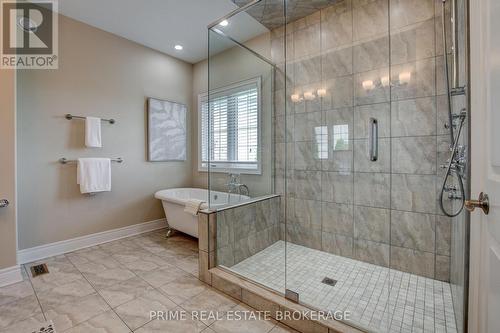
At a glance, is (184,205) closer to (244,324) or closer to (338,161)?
(244,324)

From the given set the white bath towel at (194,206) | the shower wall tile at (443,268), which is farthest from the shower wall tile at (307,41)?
the shower wall tile at (443,268)

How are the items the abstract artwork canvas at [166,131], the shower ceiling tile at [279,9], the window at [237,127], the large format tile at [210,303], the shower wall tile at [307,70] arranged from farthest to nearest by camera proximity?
1. the abstract artwork canvas at [166,131]
2. the window at [237,127]
3. the shower wall tile at [307,70]
4. the shower ceiling tile at [279,9]
5. the large format tile at [210,303]

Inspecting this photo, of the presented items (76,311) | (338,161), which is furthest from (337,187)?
(76,311)

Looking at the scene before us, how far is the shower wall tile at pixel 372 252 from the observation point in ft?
7.45

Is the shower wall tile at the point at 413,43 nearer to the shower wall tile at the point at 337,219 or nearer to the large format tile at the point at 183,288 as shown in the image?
the shower wall tile at the point at 337,219

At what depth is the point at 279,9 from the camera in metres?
2.65

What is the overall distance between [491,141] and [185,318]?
192 centimetres

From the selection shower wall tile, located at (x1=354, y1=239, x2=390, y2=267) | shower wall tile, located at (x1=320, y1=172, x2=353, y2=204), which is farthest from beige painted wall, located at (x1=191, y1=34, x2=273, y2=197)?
shower wall tile, located at (x1=354, y1=239, x2=390, y2=267)

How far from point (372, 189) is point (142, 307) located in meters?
2.34

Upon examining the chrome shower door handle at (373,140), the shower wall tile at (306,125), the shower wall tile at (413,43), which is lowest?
the chrome shower door handle at (373,140)

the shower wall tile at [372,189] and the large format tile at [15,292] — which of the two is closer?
the large format tile at [15,292]

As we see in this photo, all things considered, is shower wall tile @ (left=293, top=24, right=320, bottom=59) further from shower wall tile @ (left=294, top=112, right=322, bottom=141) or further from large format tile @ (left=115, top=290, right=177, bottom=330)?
large format tile @ (left=115, top=290, right=177, bottom=330)

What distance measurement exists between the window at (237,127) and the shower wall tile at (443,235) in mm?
1887

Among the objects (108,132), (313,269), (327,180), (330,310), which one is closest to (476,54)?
(330,310)
